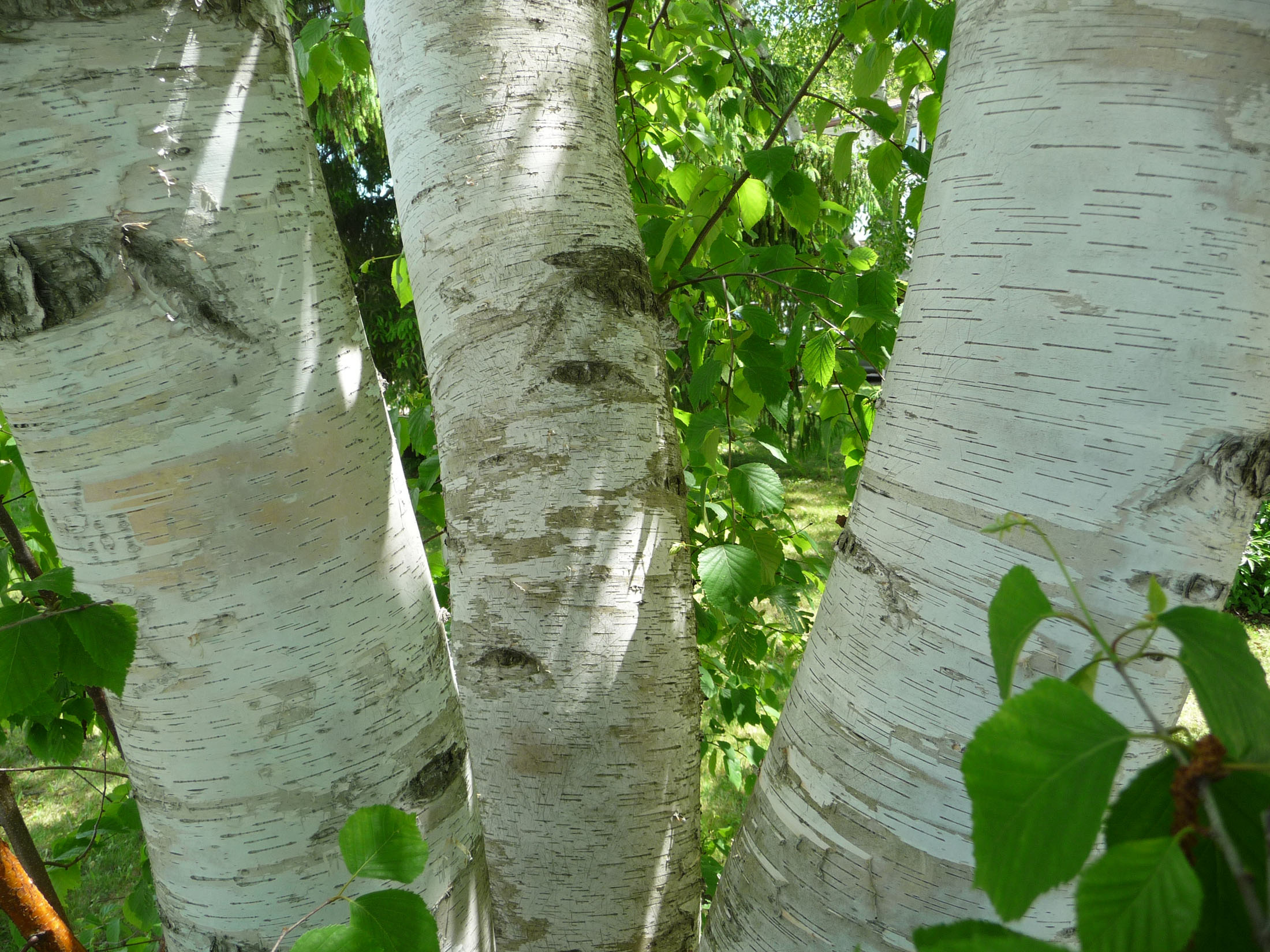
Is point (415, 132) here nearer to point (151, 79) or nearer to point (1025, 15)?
point (151, 79)

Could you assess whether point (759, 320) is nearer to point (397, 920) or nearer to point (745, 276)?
point (745, 276)

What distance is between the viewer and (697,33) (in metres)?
1.95

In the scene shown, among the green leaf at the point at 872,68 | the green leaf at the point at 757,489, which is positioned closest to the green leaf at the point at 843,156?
the green leaf at the point at 872,68

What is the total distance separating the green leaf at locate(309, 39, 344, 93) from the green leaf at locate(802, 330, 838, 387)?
135 centimetres

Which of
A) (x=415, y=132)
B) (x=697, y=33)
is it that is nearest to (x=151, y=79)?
(x=415, y=132)

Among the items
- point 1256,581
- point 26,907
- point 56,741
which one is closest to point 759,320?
point 26,907

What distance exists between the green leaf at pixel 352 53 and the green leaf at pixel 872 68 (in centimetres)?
110

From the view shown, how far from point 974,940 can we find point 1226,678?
0.51 ft

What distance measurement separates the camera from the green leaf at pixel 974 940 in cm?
29

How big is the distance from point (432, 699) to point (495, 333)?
459 millimetres

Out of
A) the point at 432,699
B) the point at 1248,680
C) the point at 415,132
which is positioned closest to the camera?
the point at 1248,680

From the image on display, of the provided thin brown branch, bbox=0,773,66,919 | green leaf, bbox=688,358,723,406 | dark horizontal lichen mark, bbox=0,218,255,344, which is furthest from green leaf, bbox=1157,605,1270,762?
thin brown branch, bbox=0,773,66,919

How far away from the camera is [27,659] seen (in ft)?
2.06

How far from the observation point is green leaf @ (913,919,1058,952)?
29cm
